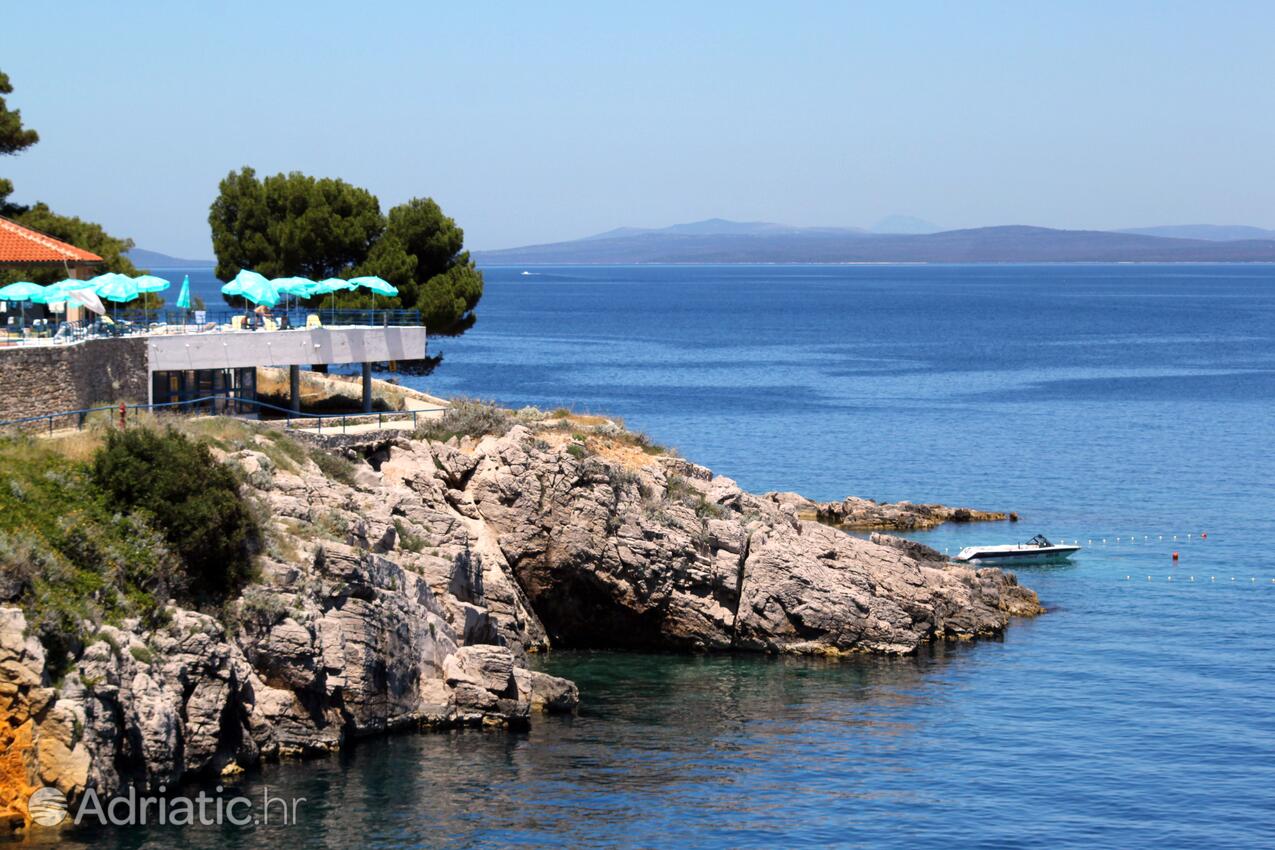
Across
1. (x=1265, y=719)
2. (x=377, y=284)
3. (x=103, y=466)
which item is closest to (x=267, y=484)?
(x=103, y=466)

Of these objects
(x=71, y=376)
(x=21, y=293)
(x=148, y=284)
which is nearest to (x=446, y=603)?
(x=71, y=376)

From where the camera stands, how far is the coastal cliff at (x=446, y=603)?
2898 cm

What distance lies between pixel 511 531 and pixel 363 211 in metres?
25.3

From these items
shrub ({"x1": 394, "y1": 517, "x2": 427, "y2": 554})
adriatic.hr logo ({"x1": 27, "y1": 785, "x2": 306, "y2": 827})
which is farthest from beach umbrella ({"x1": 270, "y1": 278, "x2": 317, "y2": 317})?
adriatic.hr logo ({"x1": 27, "y1": 785, "x2": 306, "y2": 827})

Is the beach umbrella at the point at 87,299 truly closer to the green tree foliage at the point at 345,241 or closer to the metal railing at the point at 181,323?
the metal railing at the point at 181,323

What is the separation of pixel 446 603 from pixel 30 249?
822 inches

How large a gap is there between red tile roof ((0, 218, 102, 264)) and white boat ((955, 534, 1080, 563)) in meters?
33.9

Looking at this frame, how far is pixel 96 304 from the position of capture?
44.2 meters

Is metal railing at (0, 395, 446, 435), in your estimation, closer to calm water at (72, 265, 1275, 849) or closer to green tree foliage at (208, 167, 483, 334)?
calm water at (72, 265, 1275, 849)

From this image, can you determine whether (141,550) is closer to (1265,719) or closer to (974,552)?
(1265,719)

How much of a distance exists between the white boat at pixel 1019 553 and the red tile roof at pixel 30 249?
111ft

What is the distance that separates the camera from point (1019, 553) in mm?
59906

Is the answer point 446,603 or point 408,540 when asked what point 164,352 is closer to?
point 408,540

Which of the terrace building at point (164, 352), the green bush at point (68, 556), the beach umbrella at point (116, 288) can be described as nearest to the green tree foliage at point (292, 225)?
the terrace building at point (164, 352)
